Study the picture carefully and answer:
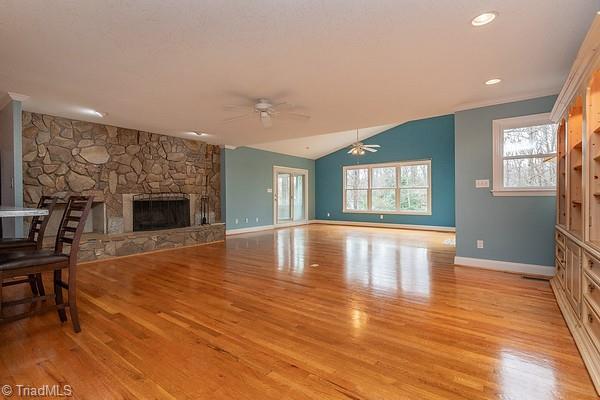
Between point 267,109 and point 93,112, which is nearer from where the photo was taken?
point 267,109

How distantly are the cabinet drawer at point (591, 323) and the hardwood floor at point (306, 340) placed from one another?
174 millimetres

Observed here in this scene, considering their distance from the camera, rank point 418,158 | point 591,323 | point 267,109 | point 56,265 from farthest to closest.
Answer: point 418,158
point 267,109
point 56,265
point 591,323

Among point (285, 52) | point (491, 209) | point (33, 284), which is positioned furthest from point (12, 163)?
point (491, 209)

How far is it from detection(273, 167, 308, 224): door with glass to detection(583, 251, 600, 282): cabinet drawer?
26.0 ft

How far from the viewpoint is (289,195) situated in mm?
10320

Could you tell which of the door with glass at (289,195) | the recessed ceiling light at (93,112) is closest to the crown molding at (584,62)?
the recessed ceiling light at (93,112)

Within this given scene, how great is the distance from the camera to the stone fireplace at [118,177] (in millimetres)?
4844

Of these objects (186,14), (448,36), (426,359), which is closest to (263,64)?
(186,14)

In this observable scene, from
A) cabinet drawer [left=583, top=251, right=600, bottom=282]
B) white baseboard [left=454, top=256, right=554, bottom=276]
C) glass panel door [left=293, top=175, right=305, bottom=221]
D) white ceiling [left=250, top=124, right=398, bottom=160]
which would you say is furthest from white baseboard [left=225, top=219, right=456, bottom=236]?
cabinet drawer [left=583, top=251, right=600, bottom=282]

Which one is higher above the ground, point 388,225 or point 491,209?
point 491,209

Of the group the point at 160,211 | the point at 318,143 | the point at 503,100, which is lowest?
the point at 160,211

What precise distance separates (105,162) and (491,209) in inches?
260

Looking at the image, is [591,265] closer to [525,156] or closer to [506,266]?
[506,266]

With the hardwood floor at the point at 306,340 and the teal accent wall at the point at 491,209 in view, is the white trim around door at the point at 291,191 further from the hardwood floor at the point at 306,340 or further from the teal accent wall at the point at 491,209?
the teal accent wall at the point at 491,209
